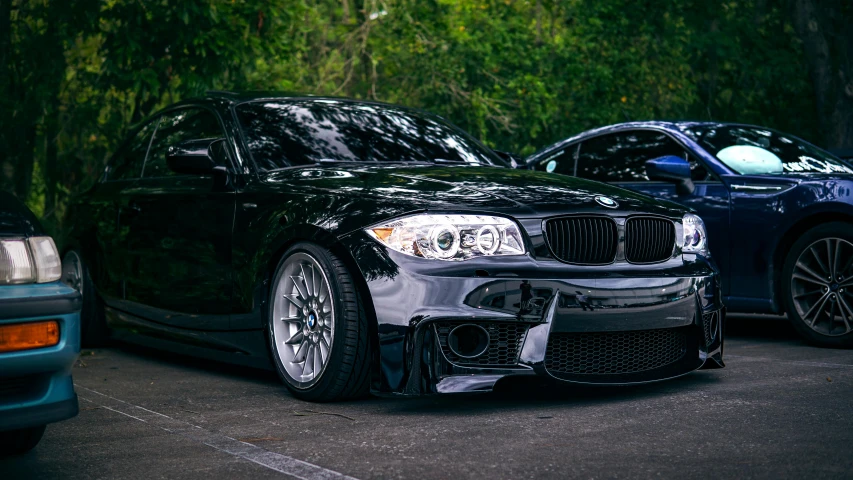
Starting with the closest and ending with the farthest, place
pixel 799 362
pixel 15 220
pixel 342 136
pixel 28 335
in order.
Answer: pixel 28 335 < pixel 15 220 < pixel 342 136 < pixel 799 362

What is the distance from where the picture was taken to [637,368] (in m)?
5.41

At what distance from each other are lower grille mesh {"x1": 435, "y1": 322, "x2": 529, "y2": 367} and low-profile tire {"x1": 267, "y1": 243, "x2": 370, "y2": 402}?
44 centimetres

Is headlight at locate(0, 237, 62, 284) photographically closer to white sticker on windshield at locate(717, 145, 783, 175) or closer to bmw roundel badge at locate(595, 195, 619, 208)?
bmw roundel badge at locate(595, 195, 619, 208)

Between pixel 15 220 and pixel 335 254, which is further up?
pixel 15 220

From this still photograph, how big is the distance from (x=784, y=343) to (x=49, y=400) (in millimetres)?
5146

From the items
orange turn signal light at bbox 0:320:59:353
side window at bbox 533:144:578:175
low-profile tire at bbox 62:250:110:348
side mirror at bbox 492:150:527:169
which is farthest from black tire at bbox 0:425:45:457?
side window at bbox 533:144:578:175

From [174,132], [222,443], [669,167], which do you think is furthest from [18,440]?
[669,167]

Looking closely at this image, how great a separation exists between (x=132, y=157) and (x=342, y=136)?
1875mm

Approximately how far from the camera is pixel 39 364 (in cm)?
391

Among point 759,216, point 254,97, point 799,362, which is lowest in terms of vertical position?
point 799,362

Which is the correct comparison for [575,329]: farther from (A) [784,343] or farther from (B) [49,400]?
(A) [784,343]

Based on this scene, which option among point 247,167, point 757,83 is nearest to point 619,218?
point 247,167

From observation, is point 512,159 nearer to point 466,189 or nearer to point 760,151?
point 760,151

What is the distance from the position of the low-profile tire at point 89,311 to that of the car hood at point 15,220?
3406 mm
